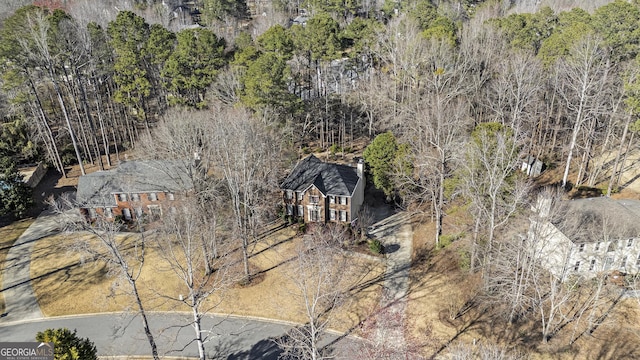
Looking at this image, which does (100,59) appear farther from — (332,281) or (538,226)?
(538,226)

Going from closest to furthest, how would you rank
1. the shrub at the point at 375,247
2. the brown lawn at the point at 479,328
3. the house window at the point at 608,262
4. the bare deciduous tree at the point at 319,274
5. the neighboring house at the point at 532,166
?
the brown lawn at the point at 479,328
the bare deciduous tree at the point at 319,274
the house window at the point at 608,262
the shrub at the point at 375,247
the neighboring house at the point at 532,166

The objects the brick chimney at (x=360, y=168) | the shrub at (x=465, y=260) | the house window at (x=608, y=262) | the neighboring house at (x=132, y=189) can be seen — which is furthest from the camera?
the brick chimney at (x=360, y=168)

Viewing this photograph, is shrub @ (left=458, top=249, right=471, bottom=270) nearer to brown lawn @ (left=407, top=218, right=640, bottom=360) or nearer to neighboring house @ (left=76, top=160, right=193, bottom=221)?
brown lawn @ (left=407, top=218, right=640, bottom=360)

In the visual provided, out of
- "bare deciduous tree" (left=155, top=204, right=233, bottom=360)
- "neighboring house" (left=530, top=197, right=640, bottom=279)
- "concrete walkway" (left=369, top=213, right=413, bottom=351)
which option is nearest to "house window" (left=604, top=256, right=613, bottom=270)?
"neighboring house" (left=530, top=197, right=640, bottom=279)

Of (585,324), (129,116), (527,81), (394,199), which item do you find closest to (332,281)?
(394,199)

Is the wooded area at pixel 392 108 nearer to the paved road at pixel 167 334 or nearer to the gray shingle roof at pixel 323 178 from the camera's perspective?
the gray shingle roof at pixel 323 178

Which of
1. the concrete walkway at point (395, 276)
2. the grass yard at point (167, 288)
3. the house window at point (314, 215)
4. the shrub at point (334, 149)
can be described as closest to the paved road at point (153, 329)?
the grass yard at point (167, 288)
